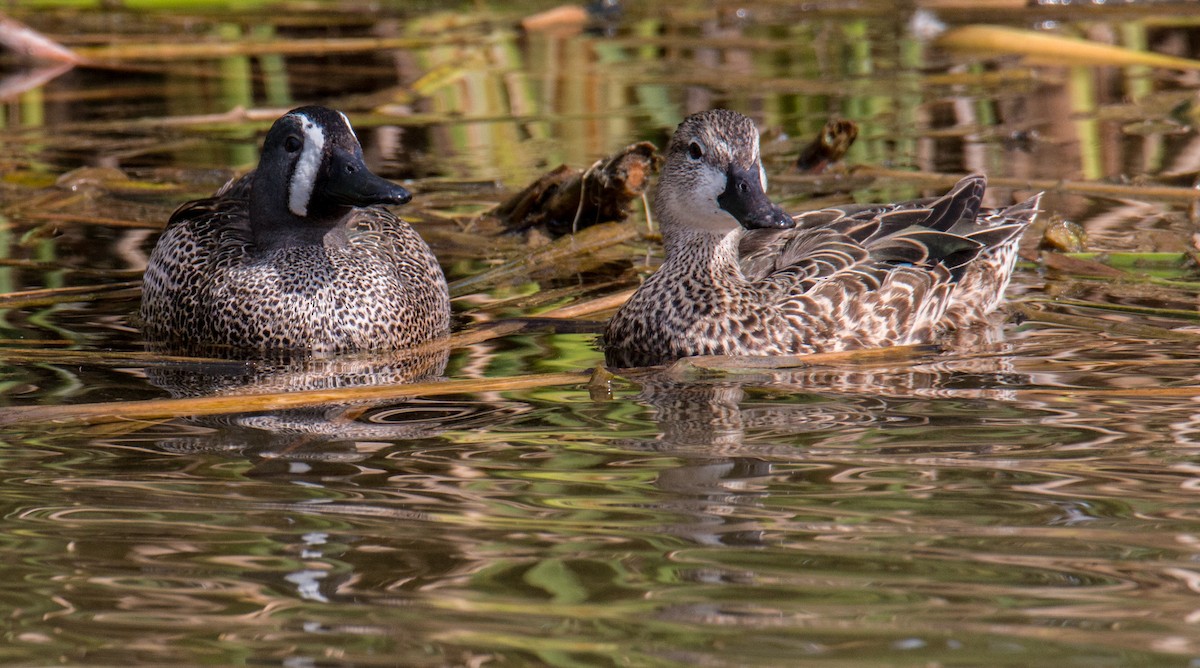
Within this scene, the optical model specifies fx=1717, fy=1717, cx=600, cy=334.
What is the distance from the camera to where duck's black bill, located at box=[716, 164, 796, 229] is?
634cm

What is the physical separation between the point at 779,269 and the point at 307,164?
200cm

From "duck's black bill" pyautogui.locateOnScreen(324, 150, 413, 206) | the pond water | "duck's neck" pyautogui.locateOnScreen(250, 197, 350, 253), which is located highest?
"duck's black bill" pyautogui.locateOnScreen(324, 150, 413, 206)

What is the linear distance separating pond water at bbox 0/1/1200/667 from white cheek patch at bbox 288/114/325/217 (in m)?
0.86

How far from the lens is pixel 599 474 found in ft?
15.8

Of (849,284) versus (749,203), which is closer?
(749,203)

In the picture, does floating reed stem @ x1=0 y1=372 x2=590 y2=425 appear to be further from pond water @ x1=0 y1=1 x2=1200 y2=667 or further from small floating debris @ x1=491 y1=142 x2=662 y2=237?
small floating debris @ x1=491 y1=142 x2=662 y2=237

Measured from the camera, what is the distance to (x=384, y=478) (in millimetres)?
4777

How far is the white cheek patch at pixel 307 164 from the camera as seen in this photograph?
7066 mm

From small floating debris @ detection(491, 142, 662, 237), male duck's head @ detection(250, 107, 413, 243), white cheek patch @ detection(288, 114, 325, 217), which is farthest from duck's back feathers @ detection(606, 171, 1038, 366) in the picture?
white cheek patch @ detection(288, 114, 325, 217)

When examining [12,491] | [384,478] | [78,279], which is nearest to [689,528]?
[384,478]

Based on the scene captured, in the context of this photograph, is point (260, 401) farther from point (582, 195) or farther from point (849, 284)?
point (582, 195)

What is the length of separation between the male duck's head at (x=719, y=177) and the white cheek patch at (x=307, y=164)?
144 cm

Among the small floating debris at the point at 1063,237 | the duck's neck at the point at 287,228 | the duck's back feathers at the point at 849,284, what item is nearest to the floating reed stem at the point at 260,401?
the duck's back feathers at the point at 849,284

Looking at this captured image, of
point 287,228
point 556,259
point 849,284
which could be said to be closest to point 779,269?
point 849,284
